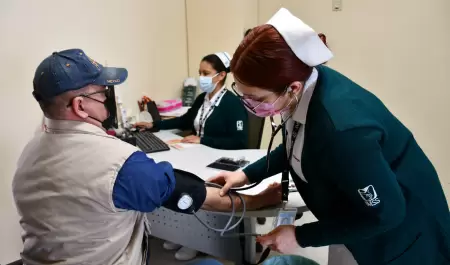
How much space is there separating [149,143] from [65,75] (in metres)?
1.20

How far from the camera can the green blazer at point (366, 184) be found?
0.91 meters

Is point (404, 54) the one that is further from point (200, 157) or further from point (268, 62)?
point (268, 62)

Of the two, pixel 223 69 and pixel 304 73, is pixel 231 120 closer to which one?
pixel 223 69

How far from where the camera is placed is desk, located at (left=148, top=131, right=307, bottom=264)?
186 cm

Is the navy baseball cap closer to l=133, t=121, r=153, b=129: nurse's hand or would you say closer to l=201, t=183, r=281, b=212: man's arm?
l=201, t=183, r=281, b=212: man's arm

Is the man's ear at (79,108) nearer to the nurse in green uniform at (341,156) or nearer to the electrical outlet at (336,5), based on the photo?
the nurse in green uniform at (341,156)

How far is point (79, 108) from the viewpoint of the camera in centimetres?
112

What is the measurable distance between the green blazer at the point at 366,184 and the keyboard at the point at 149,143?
46.0 inches

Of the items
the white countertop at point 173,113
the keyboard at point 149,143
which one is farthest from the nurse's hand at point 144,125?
the white countertop at point 173,113

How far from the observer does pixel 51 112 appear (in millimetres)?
1097

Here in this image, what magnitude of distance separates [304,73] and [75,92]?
0.68m

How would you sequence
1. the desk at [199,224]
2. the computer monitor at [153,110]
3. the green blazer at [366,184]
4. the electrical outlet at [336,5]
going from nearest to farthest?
Answer: the green blazer at [366,184], the desk at [199,224], the computer monitor at [153,110], the electrical outlet at [336,5]

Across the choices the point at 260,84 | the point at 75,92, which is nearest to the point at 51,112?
the point at 75,92

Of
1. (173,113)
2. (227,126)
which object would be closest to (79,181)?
(227,126)
